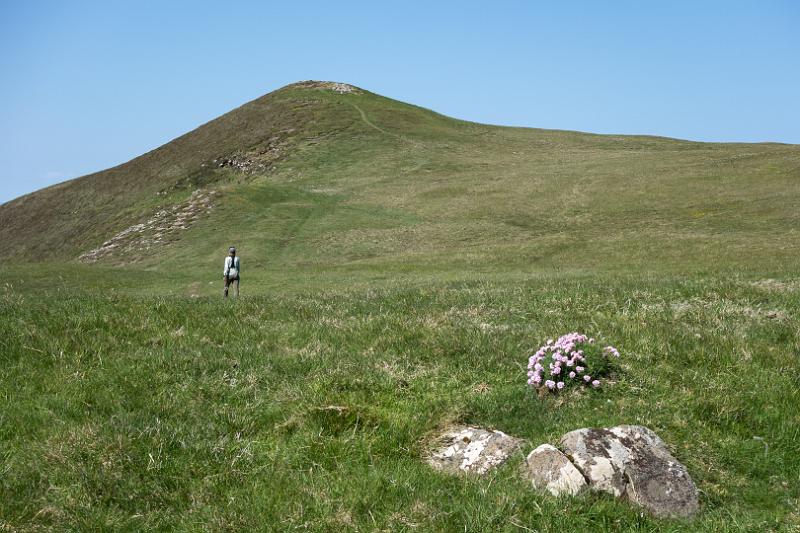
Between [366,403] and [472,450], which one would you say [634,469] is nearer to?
[472,450]

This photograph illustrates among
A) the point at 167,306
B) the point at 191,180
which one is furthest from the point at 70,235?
the point at 167,306

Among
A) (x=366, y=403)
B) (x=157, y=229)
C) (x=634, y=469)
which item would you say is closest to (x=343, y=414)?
(x=366, y=403)

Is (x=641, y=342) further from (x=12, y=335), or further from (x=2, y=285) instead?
(x=2, y=285)

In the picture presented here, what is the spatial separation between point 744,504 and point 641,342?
406 cm

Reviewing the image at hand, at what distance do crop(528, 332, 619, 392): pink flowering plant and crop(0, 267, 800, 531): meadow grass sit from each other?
27 centimetres

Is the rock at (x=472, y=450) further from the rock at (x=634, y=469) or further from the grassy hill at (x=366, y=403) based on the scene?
the rock at (x=634, y=469)

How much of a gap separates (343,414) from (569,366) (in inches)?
124

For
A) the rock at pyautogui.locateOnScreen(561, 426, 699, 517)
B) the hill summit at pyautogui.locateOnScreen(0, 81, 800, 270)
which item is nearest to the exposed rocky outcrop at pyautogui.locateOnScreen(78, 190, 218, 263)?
the hill summit at pyautogui.locateOnScreen(0, 81, 800, 270)

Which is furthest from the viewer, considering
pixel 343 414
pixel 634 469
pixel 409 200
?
pixel 409 200

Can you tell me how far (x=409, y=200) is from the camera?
62.7 metres

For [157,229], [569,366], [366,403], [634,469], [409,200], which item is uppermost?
[409,200]

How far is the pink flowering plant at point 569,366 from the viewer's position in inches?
A: 340

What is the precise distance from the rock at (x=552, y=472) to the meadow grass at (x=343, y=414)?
0.19 m

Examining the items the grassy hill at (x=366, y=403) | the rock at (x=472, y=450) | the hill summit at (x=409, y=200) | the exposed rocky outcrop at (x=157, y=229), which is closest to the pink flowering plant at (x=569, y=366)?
the grassy hill at (x=366, y=403)
